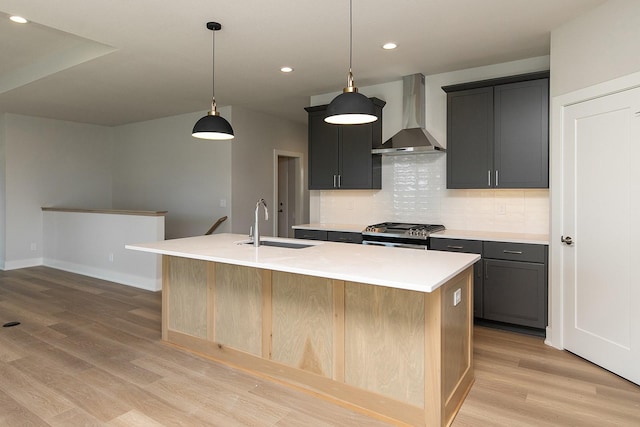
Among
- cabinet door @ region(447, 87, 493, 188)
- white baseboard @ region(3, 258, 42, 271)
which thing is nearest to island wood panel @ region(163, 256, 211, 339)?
cabinet door @ region(447, 87, 493, 188)

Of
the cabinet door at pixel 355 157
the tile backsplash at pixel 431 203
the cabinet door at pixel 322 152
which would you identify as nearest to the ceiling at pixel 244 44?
the cabinet door at pixel 322 152

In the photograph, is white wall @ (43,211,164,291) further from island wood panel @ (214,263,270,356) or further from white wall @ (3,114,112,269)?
island wood panel @ (214,263,270,356)

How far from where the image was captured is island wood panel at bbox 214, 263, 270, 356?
110 inches

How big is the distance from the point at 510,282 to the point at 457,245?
559 millimetres

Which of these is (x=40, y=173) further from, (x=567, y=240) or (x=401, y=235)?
(x=567, y=240)

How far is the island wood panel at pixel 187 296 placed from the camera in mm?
3113

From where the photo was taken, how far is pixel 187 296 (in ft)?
10.6

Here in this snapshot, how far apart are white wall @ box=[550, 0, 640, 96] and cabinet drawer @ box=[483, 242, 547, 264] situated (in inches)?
52.1

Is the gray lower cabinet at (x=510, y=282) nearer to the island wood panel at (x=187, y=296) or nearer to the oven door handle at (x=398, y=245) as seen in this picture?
the oven door handle at (x=398, y=245)

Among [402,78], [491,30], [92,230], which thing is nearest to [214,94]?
[402,78]

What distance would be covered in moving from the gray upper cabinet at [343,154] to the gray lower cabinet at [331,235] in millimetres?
602

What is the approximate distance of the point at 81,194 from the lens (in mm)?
7348

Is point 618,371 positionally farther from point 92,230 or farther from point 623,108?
point 92,230

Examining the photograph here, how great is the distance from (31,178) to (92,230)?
180 cm
